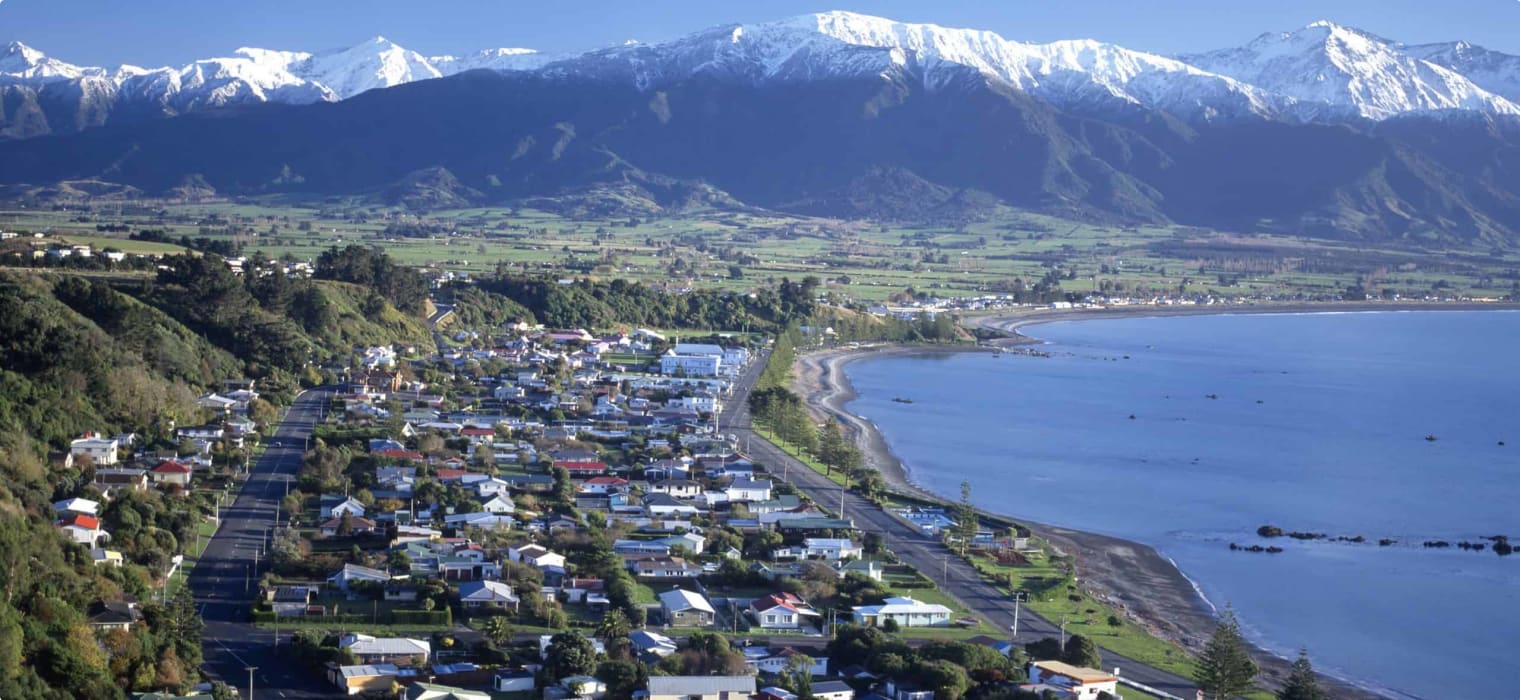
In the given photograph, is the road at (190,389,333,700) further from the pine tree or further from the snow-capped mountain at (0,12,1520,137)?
the snow-capped mountain at (0,12,1520,137)

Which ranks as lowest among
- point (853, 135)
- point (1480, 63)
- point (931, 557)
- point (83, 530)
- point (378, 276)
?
point (931, 557)

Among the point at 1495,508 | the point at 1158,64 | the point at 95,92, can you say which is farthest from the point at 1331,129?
the point at 1495,508

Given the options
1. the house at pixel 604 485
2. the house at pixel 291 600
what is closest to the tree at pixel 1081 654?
the house at pixel 291 600

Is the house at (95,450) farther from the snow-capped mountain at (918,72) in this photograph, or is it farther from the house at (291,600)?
the snow-capped mountain at (918,72)

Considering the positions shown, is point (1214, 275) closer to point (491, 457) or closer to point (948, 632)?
point (491, 457)

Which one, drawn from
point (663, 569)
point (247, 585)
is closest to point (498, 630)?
point (247, 585)

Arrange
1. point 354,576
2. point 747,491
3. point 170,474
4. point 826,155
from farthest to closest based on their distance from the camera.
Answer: point 826,155, point 747,491, point 170,474, point 354,576

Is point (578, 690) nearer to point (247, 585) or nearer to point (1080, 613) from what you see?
point (247, 585)
